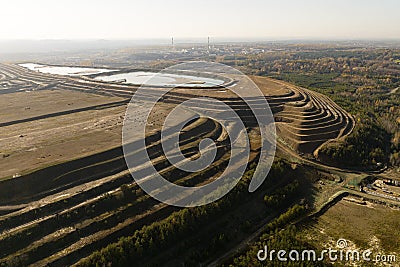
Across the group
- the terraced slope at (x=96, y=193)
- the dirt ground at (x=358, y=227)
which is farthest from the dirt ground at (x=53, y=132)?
the dirt ground at (x=358, y=227)

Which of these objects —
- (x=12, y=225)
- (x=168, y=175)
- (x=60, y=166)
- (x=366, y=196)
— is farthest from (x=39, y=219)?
(x=366, y=196)

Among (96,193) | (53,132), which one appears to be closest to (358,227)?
(96,193)

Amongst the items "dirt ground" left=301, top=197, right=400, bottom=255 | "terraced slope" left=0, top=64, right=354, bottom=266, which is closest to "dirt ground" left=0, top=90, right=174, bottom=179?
"terraced slope" left=0, top=64, right=354, bottom=266

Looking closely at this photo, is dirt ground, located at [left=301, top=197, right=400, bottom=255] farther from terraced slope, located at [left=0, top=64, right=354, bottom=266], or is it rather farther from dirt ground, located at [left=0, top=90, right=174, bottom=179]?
dirt ground, located at [left=0, top=90, right=174, bottom=179]

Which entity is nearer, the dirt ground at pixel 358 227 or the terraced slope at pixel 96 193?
the terraced slope at pixel 96 193

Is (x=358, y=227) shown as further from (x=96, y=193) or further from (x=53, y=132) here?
(x=53, y=132)

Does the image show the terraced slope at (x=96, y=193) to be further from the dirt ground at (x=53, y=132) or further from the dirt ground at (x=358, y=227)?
the dirt ground at (x=358, y=227)

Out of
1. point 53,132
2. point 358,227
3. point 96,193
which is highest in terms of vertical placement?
point 53,132

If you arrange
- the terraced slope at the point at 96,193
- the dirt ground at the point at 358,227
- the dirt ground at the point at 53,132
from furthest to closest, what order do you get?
the dirt ground at the point at 53,132
the dirt ground at the point at 358,227
the terraced slope at the point at 96,193
